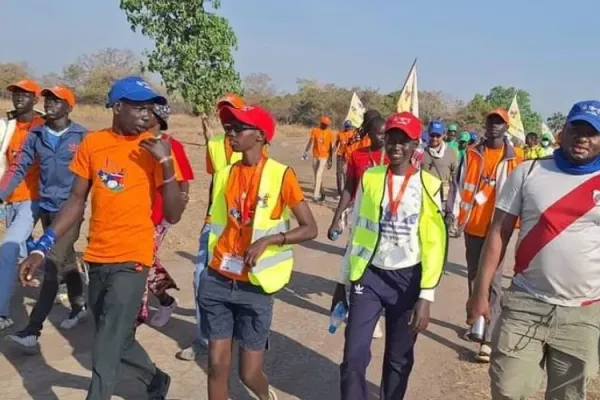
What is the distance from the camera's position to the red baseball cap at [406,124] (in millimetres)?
4461

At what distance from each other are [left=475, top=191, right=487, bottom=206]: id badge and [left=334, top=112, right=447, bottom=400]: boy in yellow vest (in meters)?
2.12

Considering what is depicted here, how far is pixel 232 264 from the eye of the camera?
4.23 m

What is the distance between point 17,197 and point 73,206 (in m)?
2.16

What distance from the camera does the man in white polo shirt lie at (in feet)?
12.1

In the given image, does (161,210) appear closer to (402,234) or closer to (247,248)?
(247,248)

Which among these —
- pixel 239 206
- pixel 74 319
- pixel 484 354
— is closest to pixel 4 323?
pixel 74 319

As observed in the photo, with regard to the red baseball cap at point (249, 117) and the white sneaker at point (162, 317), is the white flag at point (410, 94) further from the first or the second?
the red baseball cap at point (249, 117)

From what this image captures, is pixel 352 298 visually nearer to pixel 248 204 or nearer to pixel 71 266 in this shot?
pixel 248 204

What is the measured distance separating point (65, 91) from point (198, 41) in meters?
16.4

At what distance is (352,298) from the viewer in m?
4.50

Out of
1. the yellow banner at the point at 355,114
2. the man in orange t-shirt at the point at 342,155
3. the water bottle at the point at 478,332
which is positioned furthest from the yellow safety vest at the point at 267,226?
the yellow banner at the point at 355,114

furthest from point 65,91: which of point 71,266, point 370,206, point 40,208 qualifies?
point 370,206

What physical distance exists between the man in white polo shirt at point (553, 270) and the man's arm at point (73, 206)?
2.30m

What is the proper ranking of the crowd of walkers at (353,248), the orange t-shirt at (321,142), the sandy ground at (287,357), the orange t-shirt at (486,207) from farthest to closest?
the orange t-shirt at (321,142) < the orange t-shirt at (486,207) < the sandy ground at (287,357) < the crowd of walkers at (353,248)
